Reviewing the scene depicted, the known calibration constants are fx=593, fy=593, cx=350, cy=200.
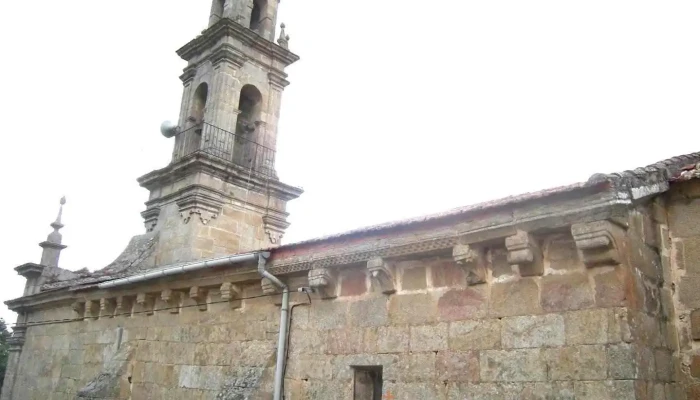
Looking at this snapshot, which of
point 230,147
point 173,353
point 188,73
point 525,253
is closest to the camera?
point 525,253

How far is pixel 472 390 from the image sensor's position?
514 cm

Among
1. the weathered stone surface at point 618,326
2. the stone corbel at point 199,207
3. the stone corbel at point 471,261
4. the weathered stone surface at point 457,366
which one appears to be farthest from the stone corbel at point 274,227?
the weathered stone surface at point 618,326

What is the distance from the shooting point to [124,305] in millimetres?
9922

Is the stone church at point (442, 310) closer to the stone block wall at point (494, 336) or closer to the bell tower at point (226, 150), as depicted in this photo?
the stone block wall at point (494, 336)

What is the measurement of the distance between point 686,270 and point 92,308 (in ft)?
31.2

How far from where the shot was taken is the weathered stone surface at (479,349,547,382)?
4.79m

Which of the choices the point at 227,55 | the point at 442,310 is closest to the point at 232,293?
the point at 442,310

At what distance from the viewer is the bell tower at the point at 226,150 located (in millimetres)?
13273

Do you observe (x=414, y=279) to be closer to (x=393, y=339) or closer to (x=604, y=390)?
(x=393, y=339)

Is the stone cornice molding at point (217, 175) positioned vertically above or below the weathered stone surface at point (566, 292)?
above

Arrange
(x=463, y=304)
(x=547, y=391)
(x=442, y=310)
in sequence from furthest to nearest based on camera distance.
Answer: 1. (x=442, y=310)
2. (x=463, y=304)
3. (x=547, y=391)

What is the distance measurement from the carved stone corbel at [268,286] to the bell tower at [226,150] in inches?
223

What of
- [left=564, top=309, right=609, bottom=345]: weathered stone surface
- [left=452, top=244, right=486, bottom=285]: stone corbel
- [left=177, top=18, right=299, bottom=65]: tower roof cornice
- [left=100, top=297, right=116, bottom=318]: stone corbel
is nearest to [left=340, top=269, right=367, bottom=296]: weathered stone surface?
[left=452, top=244, right=486, bottom=285]: stone corbel

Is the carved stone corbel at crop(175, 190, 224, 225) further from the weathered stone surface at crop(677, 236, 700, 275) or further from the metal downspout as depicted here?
the weathered stone surface at crop(677, 236, 700, 275)
